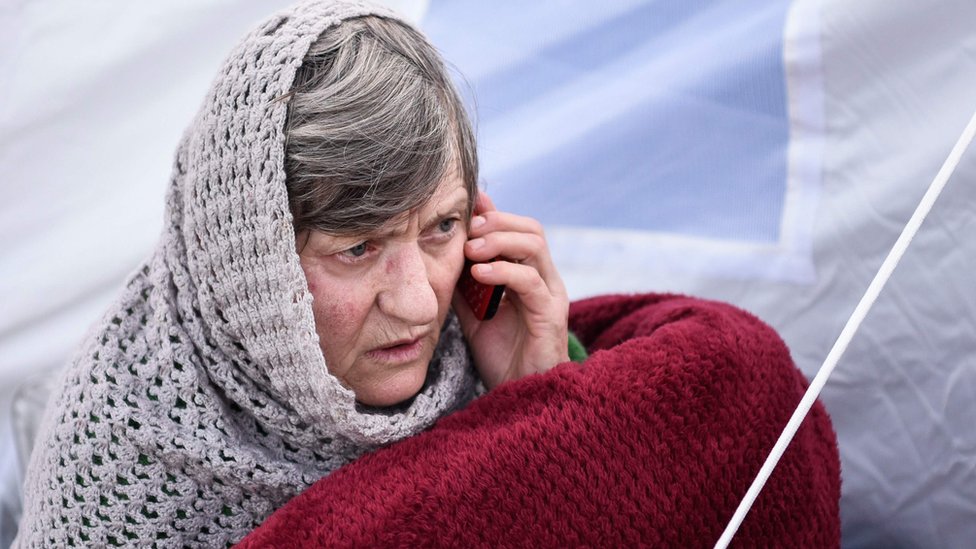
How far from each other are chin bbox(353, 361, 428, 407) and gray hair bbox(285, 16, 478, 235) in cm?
22

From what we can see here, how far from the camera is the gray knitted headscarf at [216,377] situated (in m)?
1.04

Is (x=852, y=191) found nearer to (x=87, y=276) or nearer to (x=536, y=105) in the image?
(x=536, y=105)

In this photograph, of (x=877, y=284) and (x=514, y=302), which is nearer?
(x=877, y=284)

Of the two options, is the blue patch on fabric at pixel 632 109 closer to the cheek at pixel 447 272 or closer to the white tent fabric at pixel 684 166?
the white tent fabric at pixel 684 166

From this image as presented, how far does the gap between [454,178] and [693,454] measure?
0.45 metres

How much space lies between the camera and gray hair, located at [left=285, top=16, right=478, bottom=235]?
3.44 ft

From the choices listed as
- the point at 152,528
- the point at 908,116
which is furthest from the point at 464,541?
the point at 908,116

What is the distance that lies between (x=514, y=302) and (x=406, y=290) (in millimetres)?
314

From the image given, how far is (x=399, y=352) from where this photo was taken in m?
1.19

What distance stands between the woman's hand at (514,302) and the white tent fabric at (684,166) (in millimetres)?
431

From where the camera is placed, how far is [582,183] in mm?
1754

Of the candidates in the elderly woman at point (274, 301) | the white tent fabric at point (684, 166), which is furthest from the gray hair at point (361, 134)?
the white tent fabric at point (684, 166)

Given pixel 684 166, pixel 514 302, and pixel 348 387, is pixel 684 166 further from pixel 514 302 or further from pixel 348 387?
pixel 348 387

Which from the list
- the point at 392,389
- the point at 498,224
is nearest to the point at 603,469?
the point at 392,389
